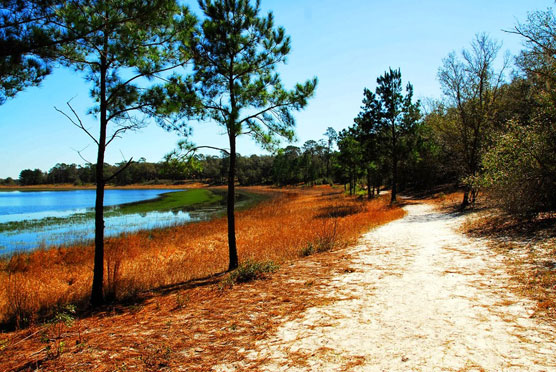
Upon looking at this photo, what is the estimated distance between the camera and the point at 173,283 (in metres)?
9.12

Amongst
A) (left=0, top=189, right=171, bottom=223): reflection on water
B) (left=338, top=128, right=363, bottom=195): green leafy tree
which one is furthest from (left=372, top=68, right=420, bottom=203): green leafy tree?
(left=0, top=189, right=171, bottom=223): reflection on water

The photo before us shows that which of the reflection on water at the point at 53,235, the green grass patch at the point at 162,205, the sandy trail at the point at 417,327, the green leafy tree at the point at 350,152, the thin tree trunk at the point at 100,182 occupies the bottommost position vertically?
the reflection on water at the point at 53,235

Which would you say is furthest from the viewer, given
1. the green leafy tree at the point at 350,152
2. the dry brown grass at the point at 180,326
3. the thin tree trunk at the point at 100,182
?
the green leafy tree at the point at 350,152

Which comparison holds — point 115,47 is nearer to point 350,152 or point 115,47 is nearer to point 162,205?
point 350,152

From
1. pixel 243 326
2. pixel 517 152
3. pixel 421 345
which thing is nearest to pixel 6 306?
pixel 243 326

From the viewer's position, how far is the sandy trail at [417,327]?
3.48 metres

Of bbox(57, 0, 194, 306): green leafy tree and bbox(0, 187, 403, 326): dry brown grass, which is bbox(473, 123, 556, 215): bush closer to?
bbox(0, 187, 403, 326): dry brown grass

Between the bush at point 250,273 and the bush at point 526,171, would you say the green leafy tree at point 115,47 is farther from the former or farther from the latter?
the bush at point 526,171

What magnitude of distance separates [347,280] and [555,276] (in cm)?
405

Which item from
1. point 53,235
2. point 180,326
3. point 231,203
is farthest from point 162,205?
point 180,326

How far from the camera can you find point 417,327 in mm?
4391

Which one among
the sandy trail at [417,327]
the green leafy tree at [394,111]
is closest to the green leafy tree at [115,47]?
the sandy trail at [417,327]

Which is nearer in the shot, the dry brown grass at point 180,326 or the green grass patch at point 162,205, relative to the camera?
the dry brown grass at point 180,326

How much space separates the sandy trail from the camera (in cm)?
348
